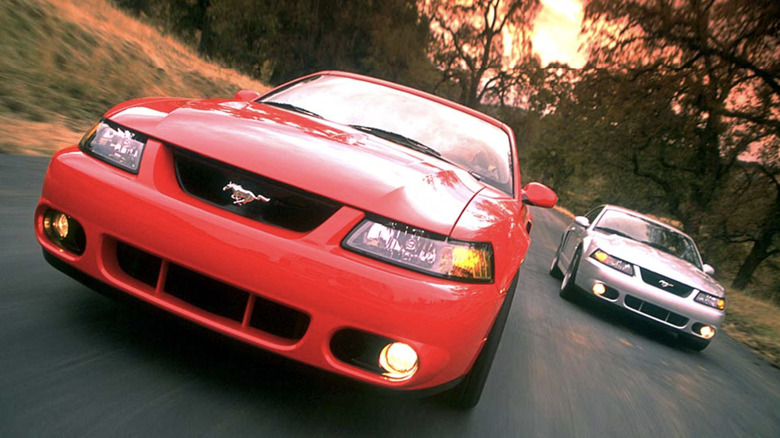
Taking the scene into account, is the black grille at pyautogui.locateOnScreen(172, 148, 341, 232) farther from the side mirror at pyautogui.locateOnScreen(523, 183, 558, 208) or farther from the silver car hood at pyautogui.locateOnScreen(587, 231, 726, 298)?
the silver car hood at pyautogui.locateOnScreen(587, 231, 726, 298)

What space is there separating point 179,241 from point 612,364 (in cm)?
362

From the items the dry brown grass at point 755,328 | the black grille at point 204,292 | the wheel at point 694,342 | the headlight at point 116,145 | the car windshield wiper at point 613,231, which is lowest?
the dry brown grass at point 755,328

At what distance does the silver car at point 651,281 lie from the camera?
5.99m

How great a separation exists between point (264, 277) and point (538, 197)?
248cm

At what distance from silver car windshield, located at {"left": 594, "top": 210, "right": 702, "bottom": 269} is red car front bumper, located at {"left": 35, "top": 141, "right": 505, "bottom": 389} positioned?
570 centimetres

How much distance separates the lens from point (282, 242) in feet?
6.54

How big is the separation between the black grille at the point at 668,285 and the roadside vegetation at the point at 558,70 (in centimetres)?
227

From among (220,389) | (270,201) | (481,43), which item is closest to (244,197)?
(270,201)

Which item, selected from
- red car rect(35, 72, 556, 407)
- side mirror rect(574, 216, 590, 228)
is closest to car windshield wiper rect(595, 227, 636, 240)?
side mirror rect(574, 216, 590, 228)

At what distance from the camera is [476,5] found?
3662 cm

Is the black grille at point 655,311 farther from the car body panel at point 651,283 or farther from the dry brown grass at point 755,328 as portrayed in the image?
the dry brown grass at point 755,328

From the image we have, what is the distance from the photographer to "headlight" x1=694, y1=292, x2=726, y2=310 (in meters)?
6.03

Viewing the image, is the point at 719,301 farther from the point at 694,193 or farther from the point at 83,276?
the point at 694,193

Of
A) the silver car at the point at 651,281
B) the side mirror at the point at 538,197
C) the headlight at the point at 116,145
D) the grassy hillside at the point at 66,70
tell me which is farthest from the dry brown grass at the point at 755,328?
the grassy hillside at the point at 66,70
